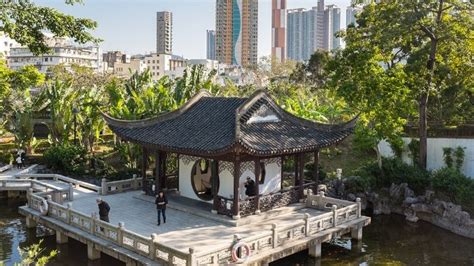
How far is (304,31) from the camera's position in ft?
551

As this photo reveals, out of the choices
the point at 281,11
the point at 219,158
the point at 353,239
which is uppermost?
the point at 281,11

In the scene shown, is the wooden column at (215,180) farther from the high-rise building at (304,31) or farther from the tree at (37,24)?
the high-rise building at (304,31)

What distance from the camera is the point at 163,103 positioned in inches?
1092

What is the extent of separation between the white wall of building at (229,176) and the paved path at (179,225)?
1388 millimetres

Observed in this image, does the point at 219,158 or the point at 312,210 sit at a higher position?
the point at 219,158

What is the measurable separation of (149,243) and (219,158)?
15.6 ft

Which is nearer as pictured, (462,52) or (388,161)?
→ (462,52)

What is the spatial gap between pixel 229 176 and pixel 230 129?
1.84 m

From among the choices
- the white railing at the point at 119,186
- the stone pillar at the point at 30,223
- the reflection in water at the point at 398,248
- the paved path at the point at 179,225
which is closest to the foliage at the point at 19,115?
the white railing at the point at 119,186

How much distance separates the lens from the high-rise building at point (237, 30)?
131 meters

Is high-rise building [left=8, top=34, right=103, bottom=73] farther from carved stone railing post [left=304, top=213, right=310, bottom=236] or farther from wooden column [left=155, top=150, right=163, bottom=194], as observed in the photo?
carved stone railing post [left=304, top=213, right=310, bottom=236]

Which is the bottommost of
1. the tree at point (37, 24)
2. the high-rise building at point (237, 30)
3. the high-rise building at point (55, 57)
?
the tree at point (37, 24)

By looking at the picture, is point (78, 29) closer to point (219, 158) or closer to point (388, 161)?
point (219, 158)

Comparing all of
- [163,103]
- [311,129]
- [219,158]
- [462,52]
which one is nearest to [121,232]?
[219,158]
